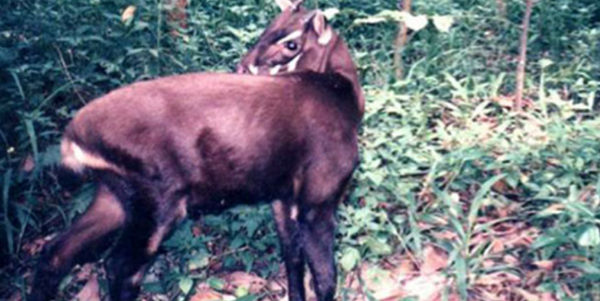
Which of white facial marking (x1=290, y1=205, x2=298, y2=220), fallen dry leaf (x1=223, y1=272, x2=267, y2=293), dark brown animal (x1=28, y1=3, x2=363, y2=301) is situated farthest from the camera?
fallen dry leaf (x1=223, y1=272, x2=267, y2=293)

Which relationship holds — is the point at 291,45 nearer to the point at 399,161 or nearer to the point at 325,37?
the point at 325,37

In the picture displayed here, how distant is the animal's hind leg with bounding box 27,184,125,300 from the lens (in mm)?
3395

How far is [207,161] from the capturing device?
3.42 meters

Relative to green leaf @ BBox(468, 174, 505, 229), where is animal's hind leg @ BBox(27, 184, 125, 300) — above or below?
above

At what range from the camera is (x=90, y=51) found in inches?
198

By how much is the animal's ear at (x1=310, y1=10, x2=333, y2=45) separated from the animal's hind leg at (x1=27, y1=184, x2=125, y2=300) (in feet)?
4.69

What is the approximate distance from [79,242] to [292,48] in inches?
61.8

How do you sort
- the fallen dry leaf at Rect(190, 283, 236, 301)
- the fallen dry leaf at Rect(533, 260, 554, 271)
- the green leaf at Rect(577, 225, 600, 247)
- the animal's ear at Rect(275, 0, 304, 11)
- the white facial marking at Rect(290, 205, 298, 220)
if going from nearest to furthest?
1. the green leaf at Rect(577, 225, 600, 247)
2. the fallen dry leaf at Rect(533, 260, 554, 271)
3. the white facial marking at Rect(290, 205, 298, 220)
4. the fallen dry leaf at Rect(190, 283, 236, 301)
5. the animal's ear at Rect(275, 0, 304, 11)

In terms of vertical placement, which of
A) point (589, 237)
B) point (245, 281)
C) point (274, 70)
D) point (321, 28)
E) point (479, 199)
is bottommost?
point (245, 281)

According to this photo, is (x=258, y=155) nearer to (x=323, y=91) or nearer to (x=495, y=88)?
(x=323, y=91)

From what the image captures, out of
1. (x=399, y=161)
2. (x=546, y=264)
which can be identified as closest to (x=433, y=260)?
(x=546, y=264)

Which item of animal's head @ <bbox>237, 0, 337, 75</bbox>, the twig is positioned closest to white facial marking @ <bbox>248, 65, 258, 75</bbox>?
animal's head @ <bbox>237, 0, 337, 75</bbox>

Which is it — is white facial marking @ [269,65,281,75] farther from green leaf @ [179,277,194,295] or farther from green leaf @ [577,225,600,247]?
green leaf @ [577,225,600,247]

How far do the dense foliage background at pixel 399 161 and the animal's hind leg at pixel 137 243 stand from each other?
326 millimetres
